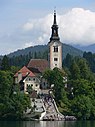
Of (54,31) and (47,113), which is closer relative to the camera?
(47,113)

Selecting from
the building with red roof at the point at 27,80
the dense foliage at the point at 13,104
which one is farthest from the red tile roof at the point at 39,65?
the dense foliage at the point at 13,104

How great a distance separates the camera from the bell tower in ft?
371

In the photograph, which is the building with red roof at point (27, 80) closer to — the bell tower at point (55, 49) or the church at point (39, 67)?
the church at point (39, 67)

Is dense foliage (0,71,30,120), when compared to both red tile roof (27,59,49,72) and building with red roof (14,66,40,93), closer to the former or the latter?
building with red roof (14,66,40,93)

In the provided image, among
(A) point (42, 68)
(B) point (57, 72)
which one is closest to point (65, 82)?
(B) point (57, 72)

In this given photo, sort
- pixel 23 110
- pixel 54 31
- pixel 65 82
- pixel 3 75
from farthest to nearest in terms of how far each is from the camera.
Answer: pixel 54 31, pixel 65 82, pixel 3 75, pixel 23 110

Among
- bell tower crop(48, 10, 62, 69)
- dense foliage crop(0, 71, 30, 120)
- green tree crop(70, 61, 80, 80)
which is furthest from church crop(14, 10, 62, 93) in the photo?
dense foliage crop(0, 71, 30, 120)

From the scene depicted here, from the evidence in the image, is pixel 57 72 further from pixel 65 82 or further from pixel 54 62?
pixel 54 62

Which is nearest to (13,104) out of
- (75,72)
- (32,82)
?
(32,82)

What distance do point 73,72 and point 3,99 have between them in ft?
82.2

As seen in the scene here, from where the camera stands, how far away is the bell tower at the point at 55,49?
11306cm

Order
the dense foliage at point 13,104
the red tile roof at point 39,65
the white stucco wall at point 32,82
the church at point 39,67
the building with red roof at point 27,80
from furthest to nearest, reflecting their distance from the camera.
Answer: the red tile roof at point 39,65 < the church at point 39,67 < the white stucco wall at point 32,82 < the building with red roof at point 27,80 < the dense foliage at point 13,104

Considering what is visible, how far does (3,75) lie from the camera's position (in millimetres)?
97625

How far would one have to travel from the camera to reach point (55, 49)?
11431cm
